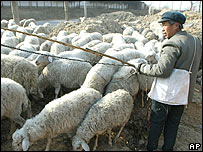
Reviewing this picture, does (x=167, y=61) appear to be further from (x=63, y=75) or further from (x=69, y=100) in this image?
(x=63, y=75)

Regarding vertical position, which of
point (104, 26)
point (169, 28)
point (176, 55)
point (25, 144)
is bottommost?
point (25, 144)

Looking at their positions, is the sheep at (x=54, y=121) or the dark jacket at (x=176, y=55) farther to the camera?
the sheep at (x=54, y=121)

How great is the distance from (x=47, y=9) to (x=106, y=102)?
3443cm

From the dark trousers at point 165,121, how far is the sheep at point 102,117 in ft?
1.58

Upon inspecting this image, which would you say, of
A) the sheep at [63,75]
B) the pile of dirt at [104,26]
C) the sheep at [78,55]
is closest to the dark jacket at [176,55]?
the sheep at [78,55]

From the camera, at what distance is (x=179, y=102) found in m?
2.41

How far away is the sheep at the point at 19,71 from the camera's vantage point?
3488 mm

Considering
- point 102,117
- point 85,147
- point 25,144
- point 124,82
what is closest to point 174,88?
point 102,117

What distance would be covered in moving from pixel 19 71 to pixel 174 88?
2795 millimetres

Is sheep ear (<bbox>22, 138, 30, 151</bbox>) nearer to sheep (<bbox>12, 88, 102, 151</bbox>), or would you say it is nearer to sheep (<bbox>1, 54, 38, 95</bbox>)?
sheep (<bbox>12, 88, 102, 151</bbox>)

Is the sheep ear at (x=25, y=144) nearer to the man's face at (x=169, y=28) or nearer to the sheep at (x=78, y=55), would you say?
the sheep at (x=78, y=55)

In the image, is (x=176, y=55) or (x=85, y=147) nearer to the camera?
(x=176, y=55)

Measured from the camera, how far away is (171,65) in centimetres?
218

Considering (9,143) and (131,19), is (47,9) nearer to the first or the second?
(131,19)
